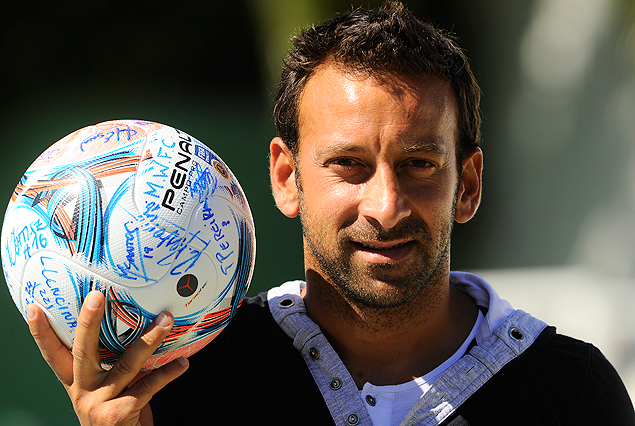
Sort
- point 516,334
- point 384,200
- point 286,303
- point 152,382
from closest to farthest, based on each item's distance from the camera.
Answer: point 152,382
point 384,200
point 516,334
point 286,303

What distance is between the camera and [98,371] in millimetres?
1595

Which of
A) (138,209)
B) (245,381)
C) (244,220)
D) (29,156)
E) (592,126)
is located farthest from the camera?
(592,126)

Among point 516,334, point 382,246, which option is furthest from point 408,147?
point 516,334

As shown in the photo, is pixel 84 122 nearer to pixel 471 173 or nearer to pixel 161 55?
pixel 161 55

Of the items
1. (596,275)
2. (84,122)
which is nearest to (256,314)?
(84,122)

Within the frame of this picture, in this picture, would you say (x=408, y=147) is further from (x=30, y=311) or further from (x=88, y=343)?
(x=30, y=311)

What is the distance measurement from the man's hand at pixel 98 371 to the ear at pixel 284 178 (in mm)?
768

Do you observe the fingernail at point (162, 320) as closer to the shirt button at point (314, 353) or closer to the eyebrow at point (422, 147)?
the shirt button at point (314, 353)

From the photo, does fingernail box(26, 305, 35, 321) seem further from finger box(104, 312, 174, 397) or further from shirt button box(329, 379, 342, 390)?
shirt button box(329, 379, 342, 390)

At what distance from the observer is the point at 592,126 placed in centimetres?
422

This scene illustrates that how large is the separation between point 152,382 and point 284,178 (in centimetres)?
95

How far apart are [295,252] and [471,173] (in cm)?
217

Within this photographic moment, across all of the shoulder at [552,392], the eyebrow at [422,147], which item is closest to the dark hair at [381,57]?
the eyebrow at [422,147]

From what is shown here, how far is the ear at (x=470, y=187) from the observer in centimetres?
220
